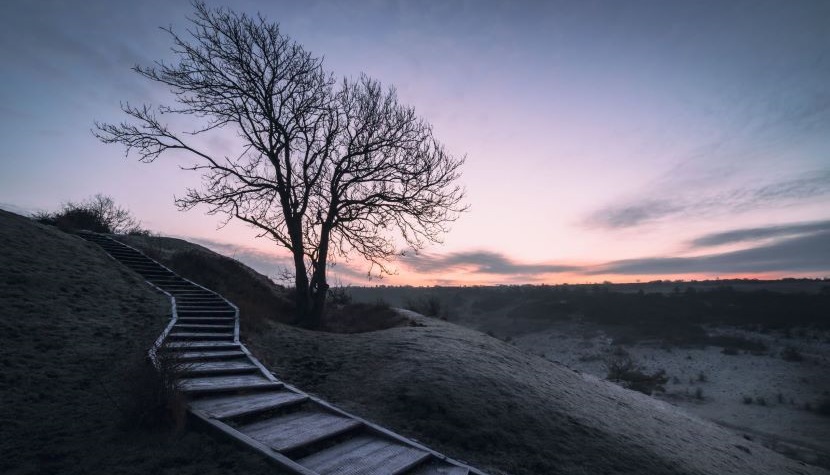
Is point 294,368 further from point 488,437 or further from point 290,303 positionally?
point 290,303

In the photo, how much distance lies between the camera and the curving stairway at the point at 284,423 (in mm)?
3914

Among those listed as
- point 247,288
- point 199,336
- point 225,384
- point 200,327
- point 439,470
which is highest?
point 247,288

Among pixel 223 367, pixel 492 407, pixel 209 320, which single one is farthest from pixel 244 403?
pixel 209 320

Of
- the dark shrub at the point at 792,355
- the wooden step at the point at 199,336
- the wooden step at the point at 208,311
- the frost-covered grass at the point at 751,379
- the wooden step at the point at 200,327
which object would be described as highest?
the wooden step at the point at 208,311

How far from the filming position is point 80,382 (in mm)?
5238

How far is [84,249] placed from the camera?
12.6 m

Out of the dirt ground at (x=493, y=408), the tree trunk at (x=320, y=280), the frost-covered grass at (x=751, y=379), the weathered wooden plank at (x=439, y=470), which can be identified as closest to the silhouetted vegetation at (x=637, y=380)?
the frost-covered grass at (x=751, y=379)

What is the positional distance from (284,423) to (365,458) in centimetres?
121

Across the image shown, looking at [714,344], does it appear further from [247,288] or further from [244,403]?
[244,403]

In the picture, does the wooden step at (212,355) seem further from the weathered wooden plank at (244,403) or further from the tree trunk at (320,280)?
the tree trunk at (320,280)

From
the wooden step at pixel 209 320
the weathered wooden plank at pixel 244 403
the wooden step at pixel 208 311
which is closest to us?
the weathered wooden plank at pixel 244 403

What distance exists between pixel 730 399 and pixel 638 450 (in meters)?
23.3

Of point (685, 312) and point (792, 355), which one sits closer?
point (792, 355)

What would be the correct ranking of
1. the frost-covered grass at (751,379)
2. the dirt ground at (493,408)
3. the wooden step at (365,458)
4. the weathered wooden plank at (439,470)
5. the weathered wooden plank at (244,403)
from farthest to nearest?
1. the frost-covered grass at (751,379)
2. the dirt ground at (493,408)
3. the weathered wooden plank at (244,403)
4. the weathered wooden plank at (439,470)
5. the wooden step at (365,458)
